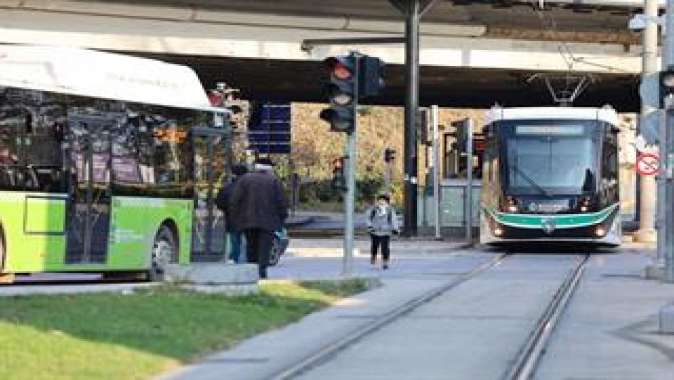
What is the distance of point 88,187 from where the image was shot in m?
19.2

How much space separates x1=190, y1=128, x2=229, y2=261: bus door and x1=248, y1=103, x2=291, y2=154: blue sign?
87.4 ft

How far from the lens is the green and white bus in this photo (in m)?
18.1

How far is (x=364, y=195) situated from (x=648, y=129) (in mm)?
64641

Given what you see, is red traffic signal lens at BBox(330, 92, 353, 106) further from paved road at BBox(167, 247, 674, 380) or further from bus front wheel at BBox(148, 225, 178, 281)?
bus front wheel at BBox(148, 225, 178, 281)

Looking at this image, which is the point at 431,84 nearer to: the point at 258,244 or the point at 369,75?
the point at 369,75

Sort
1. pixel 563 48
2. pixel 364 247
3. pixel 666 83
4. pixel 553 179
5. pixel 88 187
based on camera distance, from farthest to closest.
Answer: pixel 563 48 → pixel 364 247 → pixel 553 179 → pixel 666 83 → pixel 88 187

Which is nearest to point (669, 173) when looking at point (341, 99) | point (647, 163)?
point (341, 99)

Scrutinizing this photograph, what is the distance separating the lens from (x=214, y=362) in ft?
39.9

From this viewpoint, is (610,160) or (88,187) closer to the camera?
(88,187)

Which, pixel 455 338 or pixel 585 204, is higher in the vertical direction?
pixel 585 204

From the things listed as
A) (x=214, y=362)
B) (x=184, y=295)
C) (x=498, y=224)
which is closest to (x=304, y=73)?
(x=498, y=224)

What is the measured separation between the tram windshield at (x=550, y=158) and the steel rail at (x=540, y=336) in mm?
10277

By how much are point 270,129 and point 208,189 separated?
98.3 feet

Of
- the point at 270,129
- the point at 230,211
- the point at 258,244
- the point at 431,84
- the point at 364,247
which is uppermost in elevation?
the point at 431,84
